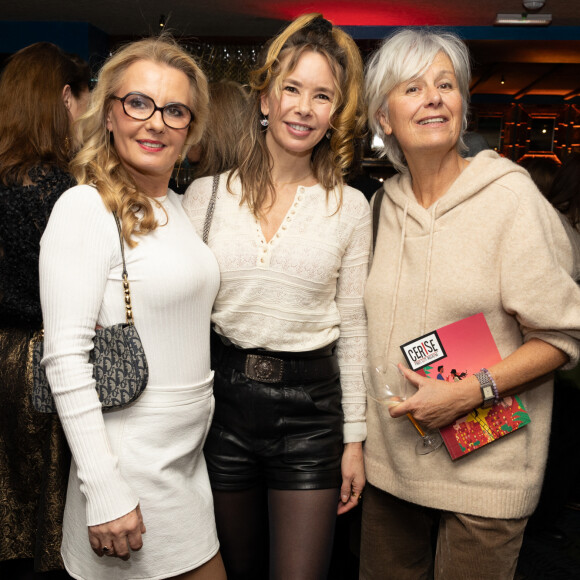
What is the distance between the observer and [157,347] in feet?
4.78

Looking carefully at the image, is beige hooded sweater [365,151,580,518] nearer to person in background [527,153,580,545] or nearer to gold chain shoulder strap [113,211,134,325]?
gold chain shoulder strap [113,211,134,325]

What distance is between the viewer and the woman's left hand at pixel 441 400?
1.56 meters

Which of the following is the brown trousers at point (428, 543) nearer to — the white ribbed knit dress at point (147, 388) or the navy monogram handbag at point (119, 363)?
the white ribbed knit dress at point (147, 388)

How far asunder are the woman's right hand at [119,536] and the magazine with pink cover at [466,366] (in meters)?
0.79

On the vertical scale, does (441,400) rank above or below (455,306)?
below

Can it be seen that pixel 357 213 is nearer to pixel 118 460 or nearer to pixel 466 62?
pixel 466 62

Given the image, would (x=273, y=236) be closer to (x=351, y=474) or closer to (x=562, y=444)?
(x=351, y=474)

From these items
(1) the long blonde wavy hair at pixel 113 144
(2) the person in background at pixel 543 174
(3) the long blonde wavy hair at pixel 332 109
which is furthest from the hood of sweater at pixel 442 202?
(2) the person in background at pixel 543 174

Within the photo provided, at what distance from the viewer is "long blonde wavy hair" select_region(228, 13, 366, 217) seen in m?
1.76


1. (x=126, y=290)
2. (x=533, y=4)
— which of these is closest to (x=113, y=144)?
(x=126, y=290)

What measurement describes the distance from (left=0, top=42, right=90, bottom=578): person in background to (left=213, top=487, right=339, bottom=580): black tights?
600 mm

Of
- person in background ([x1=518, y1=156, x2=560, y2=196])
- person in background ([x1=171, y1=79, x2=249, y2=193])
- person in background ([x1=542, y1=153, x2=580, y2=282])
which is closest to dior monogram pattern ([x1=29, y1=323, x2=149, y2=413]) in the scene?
person in background ([x1=171, y1=79, x2=249, y2=193])

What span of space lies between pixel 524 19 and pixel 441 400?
6.42 metres

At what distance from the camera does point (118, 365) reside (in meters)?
1.38
